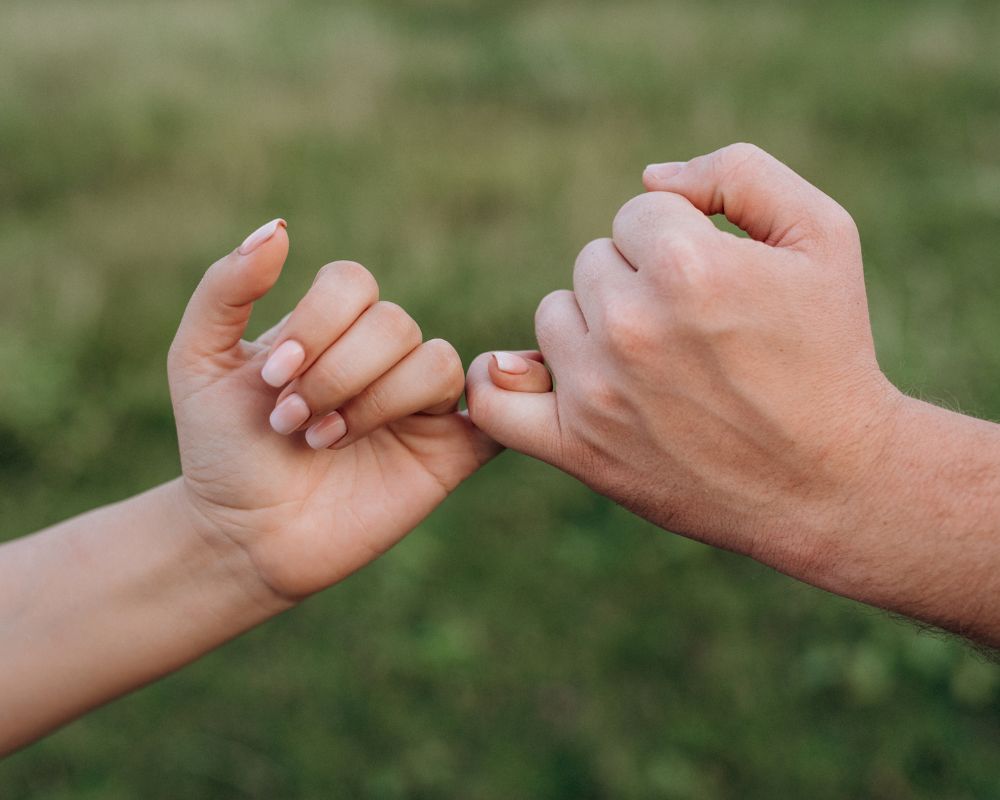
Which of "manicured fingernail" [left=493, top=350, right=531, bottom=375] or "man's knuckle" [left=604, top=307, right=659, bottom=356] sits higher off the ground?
"man's knuckle" [left=604, top=307, right=659, bottom=356]

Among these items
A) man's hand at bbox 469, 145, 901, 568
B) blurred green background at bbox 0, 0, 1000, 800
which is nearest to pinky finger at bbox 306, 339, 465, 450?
man's hand at bbox 469, 145, 901, 568

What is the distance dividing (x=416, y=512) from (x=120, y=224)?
441cm

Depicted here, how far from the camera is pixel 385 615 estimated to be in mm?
3406

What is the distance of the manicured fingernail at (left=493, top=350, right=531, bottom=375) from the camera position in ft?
5.96

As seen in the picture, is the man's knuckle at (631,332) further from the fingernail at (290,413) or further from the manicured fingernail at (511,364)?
the fingernail at (290,413)

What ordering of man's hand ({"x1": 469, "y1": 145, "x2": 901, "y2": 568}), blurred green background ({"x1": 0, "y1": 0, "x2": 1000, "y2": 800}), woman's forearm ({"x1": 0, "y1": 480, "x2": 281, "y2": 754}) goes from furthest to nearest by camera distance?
blurred green background ({"x1": 0, "y1": 0, "x2": 1000, "y2": 800})
woman's forearm ({"x1": 0, "y1": 480, "x2": 281, "y2": 754})
man's hand ({"x1": 469, "y1": 145, "x2": 901, "y2": 568})

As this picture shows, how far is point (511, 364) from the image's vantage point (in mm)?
1821

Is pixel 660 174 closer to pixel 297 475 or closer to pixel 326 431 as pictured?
pixel 326 431

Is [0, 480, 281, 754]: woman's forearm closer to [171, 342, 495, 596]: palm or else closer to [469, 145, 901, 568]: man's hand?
[171, 342, 495, 596]: palm

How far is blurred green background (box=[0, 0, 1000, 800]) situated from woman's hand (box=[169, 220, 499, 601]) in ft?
A: 4.51

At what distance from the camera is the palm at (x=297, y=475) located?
1.79m

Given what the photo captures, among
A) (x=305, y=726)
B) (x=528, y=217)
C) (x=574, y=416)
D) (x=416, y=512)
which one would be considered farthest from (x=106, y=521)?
(x=528, y=217)

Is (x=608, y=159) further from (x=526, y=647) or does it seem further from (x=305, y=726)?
(x=305, y=726)

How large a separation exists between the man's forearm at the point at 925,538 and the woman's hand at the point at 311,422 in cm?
74
